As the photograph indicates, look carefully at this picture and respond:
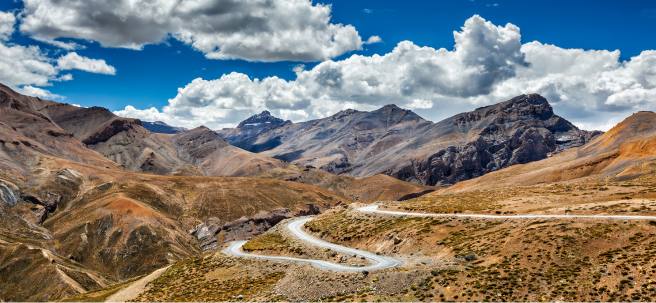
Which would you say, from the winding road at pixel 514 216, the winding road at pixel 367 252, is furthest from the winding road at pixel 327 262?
the winding road at pixel 514 216

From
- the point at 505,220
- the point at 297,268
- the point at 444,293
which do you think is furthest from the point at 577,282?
the point at 297,268

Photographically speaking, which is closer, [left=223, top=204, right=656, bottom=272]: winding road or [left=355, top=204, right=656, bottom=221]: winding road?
[left=355, top=204, right=656, bottom=221]: winding road

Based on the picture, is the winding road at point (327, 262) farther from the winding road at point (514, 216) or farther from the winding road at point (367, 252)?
the winding road at point (514, 216)

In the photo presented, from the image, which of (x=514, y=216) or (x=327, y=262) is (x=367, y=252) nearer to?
(x=327, y=262)

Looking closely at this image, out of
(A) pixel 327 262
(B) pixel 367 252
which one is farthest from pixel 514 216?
(A) pixel 327 262

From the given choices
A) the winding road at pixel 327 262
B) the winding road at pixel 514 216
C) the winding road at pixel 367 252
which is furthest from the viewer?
the winding road at pixel 327 262

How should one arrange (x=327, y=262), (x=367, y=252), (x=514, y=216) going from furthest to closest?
(x=367, y=252) → (x=514, y=216) → (x=327, y=262)

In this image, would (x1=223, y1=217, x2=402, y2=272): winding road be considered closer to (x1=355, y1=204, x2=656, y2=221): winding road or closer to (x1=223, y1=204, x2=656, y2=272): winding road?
(x1=223, y1=204, x2=656, y2=272): winding road

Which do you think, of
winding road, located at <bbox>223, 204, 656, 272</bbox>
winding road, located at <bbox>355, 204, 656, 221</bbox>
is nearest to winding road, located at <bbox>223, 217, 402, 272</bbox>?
winding road, located at <bbox>223, 204, 656, 272</bbox>

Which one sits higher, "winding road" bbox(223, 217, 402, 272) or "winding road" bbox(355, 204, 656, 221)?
"winding road" bbox(355, 204, 656, 221)

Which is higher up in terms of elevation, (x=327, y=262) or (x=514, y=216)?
(x=514, y=216)

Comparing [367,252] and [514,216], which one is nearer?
[514,216]

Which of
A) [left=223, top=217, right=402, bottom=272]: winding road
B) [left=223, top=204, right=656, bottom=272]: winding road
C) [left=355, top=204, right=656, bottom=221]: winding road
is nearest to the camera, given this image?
[left=355, top=204, right=656, bottom=221]: winding road

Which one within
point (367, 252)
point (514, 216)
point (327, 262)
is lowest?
point (327, 262)
